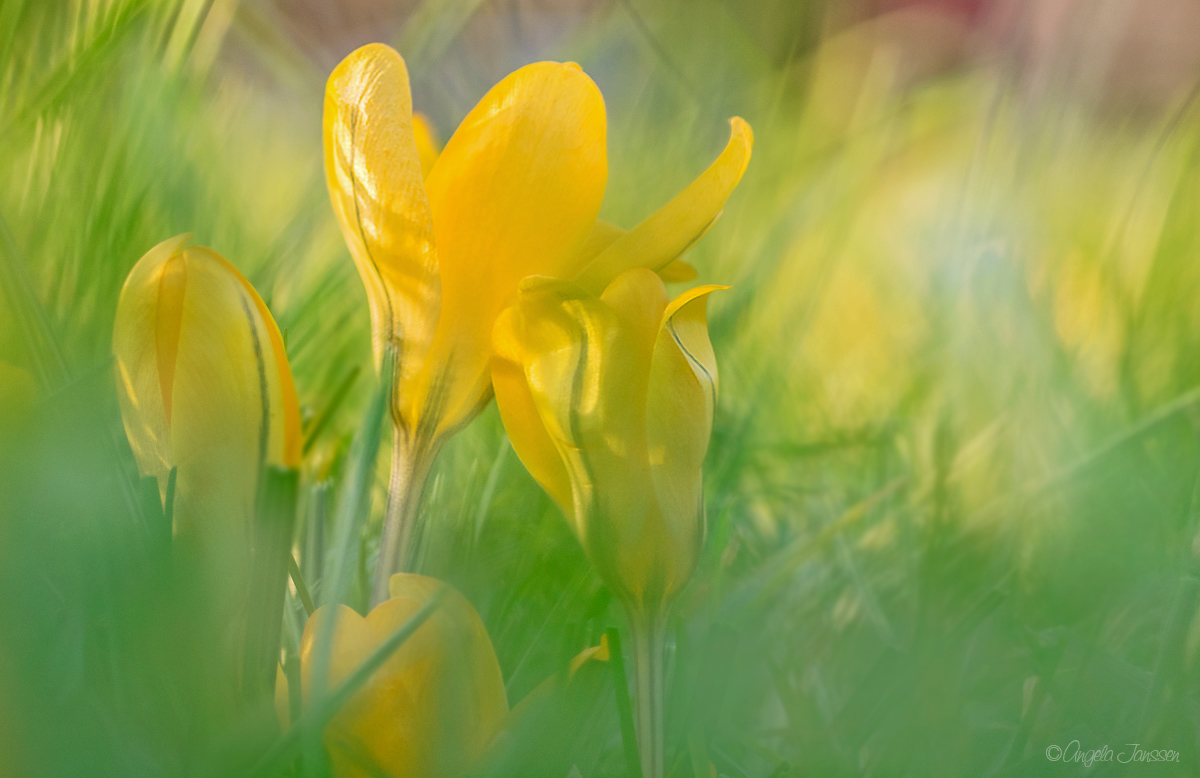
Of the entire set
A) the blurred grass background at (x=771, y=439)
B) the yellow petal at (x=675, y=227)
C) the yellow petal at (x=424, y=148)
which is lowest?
the blurred grass background at (x=771, y=439)

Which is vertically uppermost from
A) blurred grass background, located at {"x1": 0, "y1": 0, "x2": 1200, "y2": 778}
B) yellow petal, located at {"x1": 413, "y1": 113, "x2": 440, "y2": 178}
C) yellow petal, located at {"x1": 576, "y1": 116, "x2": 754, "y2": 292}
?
Answer: yellow petal, located at {"x1": 413, "y1": 113, "x2": 440, "y2": 178}

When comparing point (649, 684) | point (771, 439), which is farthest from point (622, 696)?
point (771, 439)

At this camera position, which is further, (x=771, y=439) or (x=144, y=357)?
(x=771, y=439)

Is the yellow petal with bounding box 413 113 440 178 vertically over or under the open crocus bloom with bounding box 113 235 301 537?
over

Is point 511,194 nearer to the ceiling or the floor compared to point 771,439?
nearer to the ceiling

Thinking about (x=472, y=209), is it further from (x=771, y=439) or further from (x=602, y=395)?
(x=771, y=439)
